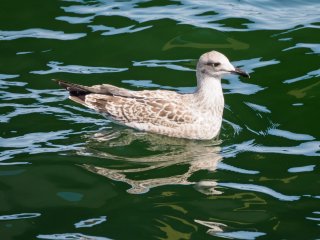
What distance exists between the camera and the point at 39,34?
14172mm

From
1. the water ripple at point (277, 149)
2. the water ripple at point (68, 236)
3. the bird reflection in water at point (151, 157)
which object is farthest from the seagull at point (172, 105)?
the water ripple at point (68, 236)

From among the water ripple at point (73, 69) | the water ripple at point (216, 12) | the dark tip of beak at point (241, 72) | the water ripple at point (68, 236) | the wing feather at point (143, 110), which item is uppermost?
the water ripple at point (216, 12)

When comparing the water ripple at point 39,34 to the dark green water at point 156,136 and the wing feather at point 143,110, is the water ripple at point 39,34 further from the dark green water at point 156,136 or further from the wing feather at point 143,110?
the wing feather at point 143,110

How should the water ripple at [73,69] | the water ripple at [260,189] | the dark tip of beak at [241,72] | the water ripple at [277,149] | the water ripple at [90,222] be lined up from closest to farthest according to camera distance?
1. the water ripple at [90,222]
2. the water ripple at [260,189]
3. the water ripple at [277,149]
4. the dark tip of beak at [241,72]
5. the water ripple at [73,69]

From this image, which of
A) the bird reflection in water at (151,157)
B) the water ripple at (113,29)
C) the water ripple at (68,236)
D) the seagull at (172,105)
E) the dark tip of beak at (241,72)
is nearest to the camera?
the water ripple at (68,236)

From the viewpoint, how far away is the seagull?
11273 mm

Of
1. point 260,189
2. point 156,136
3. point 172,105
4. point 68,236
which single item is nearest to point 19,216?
point 68,236

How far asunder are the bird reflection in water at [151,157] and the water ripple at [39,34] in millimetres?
3037

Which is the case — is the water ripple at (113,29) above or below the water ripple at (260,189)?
above

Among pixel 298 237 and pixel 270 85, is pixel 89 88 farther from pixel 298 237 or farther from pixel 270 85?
pixel 298 237

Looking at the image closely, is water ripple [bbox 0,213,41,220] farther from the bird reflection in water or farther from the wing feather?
the wing feather

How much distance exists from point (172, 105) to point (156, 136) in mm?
451

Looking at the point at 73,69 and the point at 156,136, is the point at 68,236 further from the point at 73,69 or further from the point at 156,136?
the point at 73,69

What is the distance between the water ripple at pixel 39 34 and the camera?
46.1 feet
